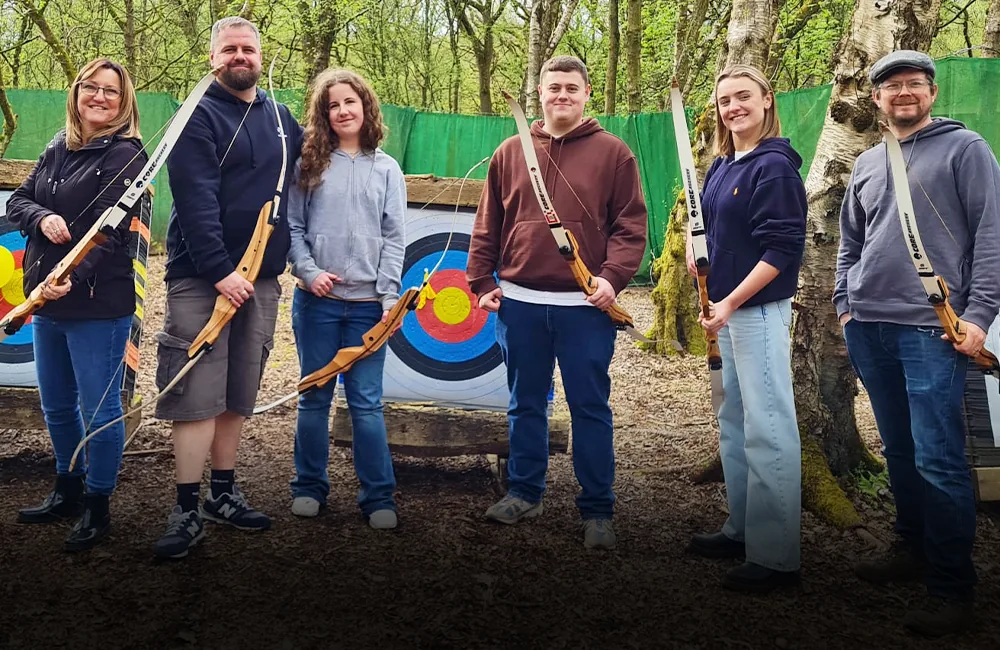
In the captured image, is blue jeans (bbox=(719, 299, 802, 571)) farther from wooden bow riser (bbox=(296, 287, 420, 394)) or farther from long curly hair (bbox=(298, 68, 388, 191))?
long curly hair (bbox=(298, 68, 388, 191))

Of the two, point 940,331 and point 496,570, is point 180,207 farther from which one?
point 940,331

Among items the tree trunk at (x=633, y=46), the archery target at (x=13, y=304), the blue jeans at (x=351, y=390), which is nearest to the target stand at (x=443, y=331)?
the blue jeans at (x=351, y=390)

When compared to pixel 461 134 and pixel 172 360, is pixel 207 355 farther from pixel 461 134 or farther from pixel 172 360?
pixel 461 134

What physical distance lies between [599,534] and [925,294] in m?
1.31

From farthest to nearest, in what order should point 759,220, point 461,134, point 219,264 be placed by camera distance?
1. point 461,134
2. point 219,264
3. point 759,220

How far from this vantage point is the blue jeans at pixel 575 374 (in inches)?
118

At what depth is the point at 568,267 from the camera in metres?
2.98

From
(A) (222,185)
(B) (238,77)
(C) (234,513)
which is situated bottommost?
(C) (234,513)

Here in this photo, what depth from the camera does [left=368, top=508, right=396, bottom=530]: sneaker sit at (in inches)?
122

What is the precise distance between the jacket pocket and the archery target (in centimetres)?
131

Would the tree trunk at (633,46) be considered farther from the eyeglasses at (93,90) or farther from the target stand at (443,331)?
the eyeglasses at (93,90)

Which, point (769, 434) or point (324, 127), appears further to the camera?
point (324, 127)

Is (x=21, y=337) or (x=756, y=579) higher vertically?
(x=21, y=337)

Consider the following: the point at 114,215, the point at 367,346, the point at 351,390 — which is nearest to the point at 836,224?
the point at 367,346
